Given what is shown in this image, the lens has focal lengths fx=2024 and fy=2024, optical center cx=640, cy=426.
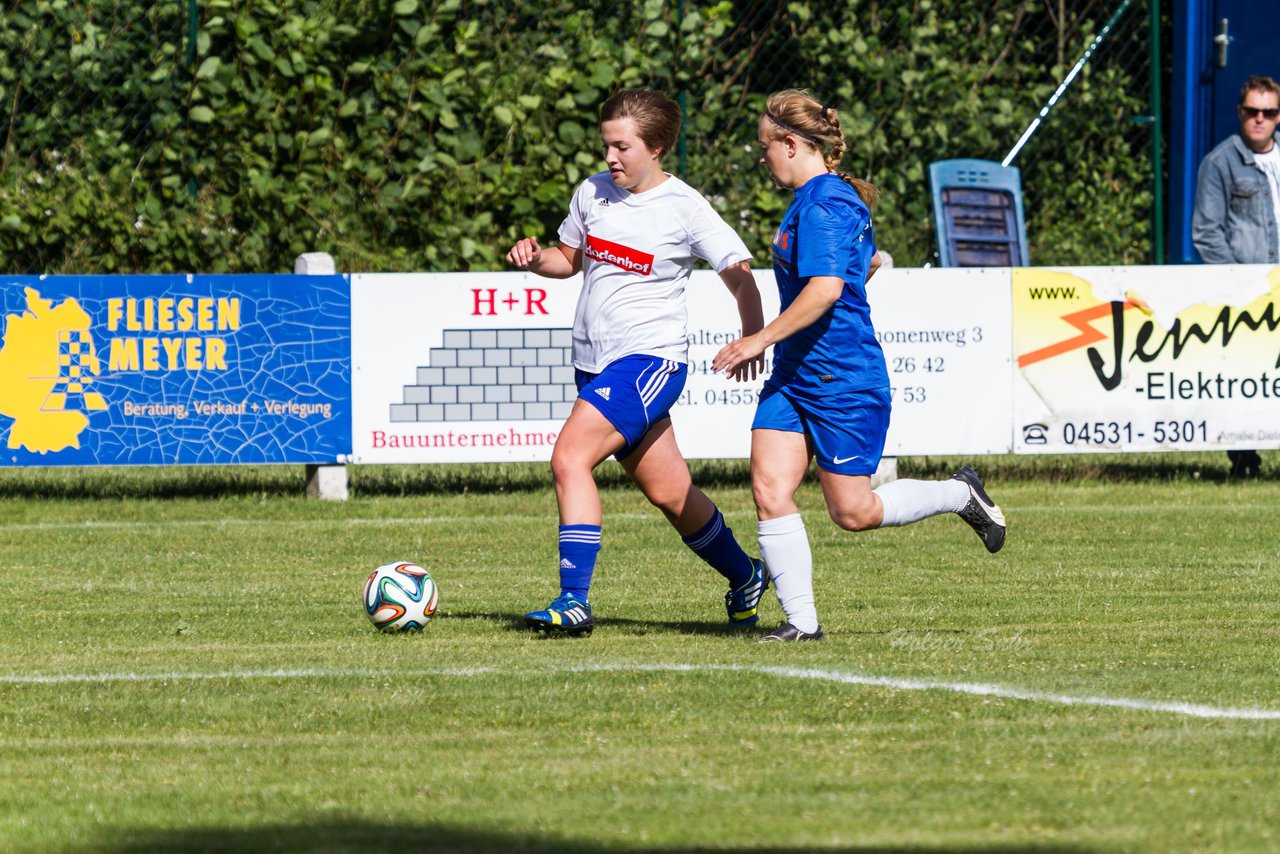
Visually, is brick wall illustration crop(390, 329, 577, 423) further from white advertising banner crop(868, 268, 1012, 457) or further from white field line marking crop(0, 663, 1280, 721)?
white field line marking crop(0, 663, 1280, 721)

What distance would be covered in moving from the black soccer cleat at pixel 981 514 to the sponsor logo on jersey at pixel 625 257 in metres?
1.39

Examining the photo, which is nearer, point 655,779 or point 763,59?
point 655,779

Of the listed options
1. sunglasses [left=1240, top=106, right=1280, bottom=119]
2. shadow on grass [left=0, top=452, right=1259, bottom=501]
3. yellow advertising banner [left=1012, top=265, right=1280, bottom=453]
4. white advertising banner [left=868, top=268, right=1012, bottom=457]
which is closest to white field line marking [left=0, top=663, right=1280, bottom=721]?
shadow on grass [left=0, top=452, right=1259, bottom=501]

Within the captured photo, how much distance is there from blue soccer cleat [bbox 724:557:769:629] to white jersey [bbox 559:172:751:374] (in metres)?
0.89

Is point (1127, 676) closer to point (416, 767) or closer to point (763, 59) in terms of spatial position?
point (416, 767)

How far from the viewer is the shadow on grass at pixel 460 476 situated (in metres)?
12.7

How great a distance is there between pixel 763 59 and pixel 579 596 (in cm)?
1106

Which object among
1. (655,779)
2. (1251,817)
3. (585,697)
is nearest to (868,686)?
(585,697)

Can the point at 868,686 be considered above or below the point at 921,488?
below

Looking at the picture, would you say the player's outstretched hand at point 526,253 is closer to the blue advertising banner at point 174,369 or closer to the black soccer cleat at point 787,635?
the black soccer cleat at point 787,635

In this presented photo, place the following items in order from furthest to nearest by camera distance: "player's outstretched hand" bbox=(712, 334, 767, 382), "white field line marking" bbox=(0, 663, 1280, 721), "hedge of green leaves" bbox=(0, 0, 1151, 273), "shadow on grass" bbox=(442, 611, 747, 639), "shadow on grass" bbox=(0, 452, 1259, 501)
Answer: "hedge of green leaves" bbox=(0, 0, 1151, 273) → "shadow on grass" bbox=(0, 452, 1259, 501) → "shadow on grass" bbox=(442, 611, 747, 639) → "player's outstretched hand" bbox=(712, 334, 767, 382) → "white field line marking" bbox=(0, 663, 1280, 721)

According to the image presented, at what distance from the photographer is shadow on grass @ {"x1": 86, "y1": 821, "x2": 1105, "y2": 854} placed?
3.91m

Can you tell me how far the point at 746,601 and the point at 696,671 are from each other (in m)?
1.22

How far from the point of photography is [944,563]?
9234 millimetres
